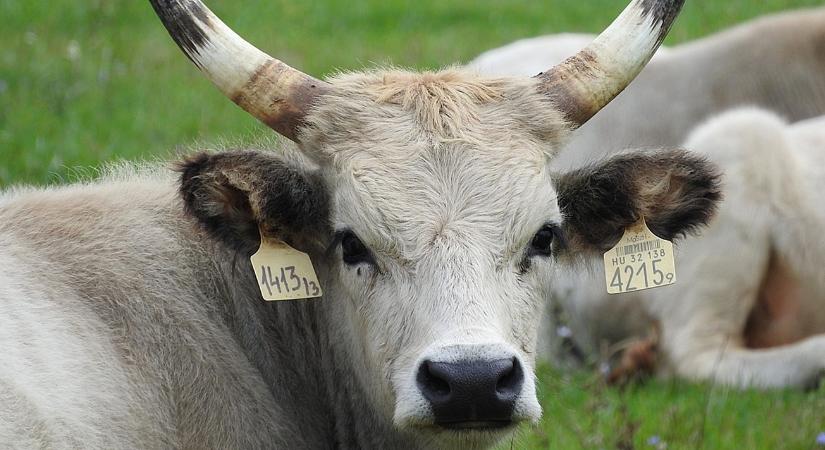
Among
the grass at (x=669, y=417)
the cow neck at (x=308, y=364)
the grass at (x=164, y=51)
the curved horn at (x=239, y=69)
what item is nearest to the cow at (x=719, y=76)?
the grass at (x=164, y=51)

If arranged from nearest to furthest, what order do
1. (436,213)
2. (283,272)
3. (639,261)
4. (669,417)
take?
1. (436,213)
2. (283,272)
3. (639,261)
4. (669,417)

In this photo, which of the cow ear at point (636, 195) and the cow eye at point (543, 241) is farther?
the cow ear at point (636, 195)

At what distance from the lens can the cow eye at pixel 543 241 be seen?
5574mm

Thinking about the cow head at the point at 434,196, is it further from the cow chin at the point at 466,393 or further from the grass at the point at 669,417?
the grass at the point at 669,417

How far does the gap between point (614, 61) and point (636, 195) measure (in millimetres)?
586

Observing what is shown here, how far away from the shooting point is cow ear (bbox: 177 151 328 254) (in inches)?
217

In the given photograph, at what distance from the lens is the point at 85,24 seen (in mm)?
15133

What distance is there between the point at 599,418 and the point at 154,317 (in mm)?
3056

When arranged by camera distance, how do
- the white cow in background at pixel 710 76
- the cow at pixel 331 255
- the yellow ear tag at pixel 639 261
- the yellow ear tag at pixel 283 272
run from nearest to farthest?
the cow at pixel 331 255 → the yellow ear tag at pixel 283 272 → the yellow ear tag at pixel 639 261 → the white cow in background at pixel 710 76

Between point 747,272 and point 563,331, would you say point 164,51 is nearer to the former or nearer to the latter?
point 563,331

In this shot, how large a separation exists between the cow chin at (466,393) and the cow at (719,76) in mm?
7521

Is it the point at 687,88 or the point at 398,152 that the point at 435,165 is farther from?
the point at 687,88

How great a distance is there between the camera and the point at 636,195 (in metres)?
5.98

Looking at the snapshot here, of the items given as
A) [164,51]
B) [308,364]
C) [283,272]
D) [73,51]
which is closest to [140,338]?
[283,272]
